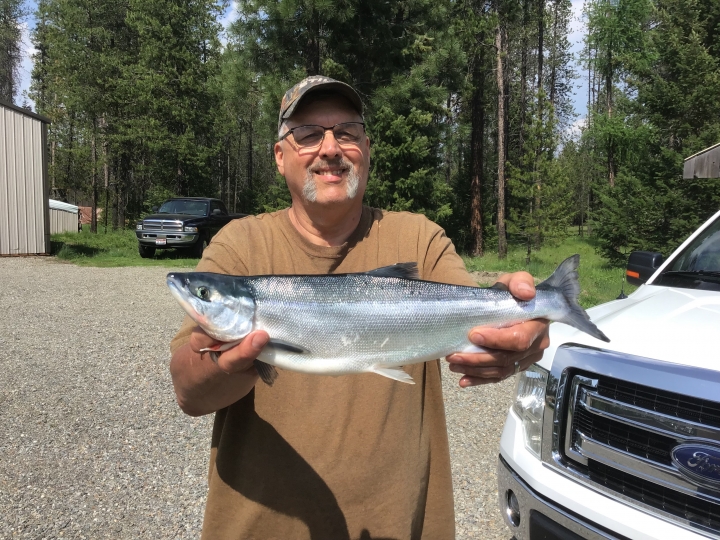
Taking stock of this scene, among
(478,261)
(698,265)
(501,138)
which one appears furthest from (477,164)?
(698,265)

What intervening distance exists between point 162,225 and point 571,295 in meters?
20.2

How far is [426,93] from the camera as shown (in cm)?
2158

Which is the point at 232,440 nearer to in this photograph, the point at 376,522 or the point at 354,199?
the point at 376,522

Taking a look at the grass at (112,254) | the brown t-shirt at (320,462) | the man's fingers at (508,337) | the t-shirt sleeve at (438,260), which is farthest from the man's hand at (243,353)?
the grass at (112,254)

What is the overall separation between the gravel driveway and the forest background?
14.5m

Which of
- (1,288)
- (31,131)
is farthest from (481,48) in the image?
(1,288)

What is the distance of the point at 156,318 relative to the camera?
36.4 feet

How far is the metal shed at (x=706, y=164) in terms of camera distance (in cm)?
638

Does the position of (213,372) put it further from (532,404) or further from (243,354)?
(532,404)

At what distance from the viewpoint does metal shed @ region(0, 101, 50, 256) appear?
2077cm

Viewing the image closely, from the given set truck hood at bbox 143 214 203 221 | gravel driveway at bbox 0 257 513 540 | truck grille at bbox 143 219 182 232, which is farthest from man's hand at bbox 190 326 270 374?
truck hood at bbox 143 214 203 221

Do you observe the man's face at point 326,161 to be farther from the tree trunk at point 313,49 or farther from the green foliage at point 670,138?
the tree trunk at point 313,49

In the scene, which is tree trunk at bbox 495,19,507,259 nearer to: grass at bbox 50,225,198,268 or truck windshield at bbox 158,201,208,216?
truck windshield at bbox 158,201,208,216

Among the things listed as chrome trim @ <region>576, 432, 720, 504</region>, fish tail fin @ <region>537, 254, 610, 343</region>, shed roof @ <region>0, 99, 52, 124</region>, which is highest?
shed roof @ <region>0, 99, 52, 124</region>
